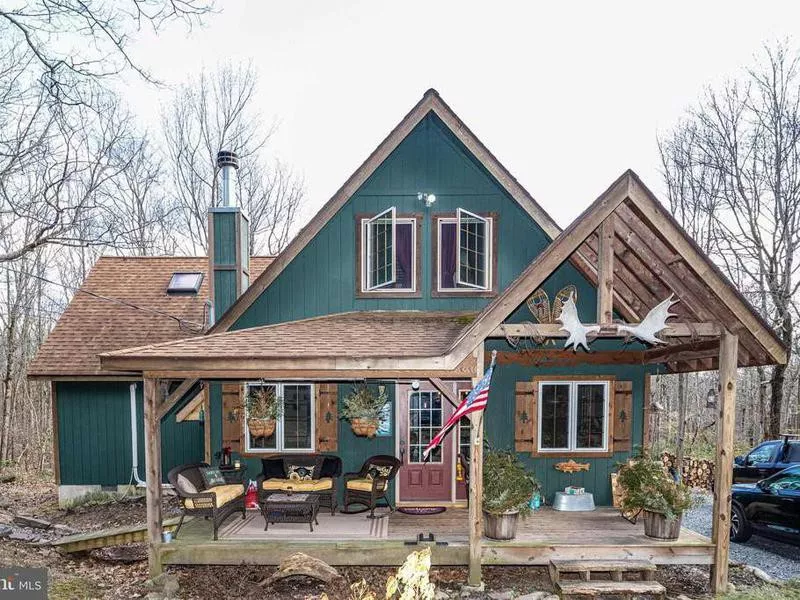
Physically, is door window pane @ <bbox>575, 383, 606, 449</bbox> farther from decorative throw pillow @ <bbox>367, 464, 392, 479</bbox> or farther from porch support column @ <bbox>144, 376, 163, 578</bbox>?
porch support column @ <bbox>144, 376, 163, 578</bbox>

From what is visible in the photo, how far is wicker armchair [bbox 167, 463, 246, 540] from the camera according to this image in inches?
247

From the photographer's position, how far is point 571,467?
795 cm

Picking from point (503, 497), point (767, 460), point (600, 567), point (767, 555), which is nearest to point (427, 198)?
point (503, 497)

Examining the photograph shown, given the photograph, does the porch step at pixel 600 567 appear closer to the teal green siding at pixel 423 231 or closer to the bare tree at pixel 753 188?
the teal green siding at pixel 423 231

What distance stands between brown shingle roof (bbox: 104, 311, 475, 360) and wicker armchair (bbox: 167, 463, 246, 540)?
5.78ft

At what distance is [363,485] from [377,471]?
345mm

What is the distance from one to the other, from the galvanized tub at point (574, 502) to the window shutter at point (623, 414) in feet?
3.47

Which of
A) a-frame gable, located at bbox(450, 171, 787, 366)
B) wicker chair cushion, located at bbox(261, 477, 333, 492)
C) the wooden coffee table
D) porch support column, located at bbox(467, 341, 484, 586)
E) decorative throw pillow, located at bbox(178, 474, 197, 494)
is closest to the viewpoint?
a-frame gable, located at bbox(450, 171, 787, 366)

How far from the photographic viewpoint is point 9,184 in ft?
27.3

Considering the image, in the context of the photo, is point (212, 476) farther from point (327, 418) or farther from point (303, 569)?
point (303, 569)

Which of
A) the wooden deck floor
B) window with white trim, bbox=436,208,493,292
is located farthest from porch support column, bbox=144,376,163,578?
window with white trim, bbox=436,208,493,292

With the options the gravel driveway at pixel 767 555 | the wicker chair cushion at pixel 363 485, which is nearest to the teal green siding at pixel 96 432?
the wicker chair cushion at pixel 363 485

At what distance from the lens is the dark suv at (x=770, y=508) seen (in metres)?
7.12

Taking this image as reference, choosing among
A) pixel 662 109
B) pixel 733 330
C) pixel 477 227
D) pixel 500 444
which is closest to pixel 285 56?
pixel 477 227
